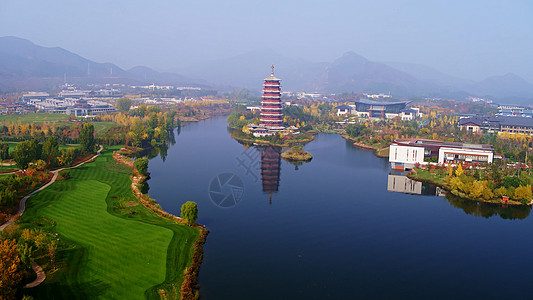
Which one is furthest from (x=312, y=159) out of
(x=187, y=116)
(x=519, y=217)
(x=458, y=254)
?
(x=187, y=116)

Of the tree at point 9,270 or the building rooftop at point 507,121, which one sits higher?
the building rooftop at point 507,121

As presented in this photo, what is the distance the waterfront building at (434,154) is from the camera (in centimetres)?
2719

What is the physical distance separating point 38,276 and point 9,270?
4.70 feet

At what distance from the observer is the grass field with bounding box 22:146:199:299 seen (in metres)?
11.4

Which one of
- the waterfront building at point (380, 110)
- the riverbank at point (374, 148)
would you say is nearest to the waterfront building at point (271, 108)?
the riverbank at point (374, 148)

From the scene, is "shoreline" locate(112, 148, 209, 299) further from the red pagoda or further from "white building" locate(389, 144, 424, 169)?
the red pagoda

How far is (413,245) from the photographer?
15.4 meters

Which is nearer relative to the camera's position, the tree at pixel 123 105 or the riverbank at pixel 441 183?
the riverbank at pixel 441 183

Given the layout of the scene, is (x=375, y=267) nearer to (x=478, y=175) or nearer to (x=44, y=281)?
(x=44, y=281)

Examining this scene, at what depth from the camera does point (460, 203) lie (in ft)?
68.3

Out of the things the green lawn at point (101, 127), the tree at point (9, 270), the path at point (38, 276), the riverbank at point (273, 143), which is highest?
the green lawn at point (101, 127)

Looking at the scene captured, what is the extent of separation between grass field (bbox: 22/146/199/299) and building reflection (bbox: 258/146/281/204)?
6.56 meters

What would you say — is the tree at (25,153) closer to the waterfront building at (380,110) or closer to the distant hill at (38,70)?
the waterfront building at (380,110)

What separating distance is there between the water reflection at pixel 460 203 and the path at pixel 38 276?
17.1m
